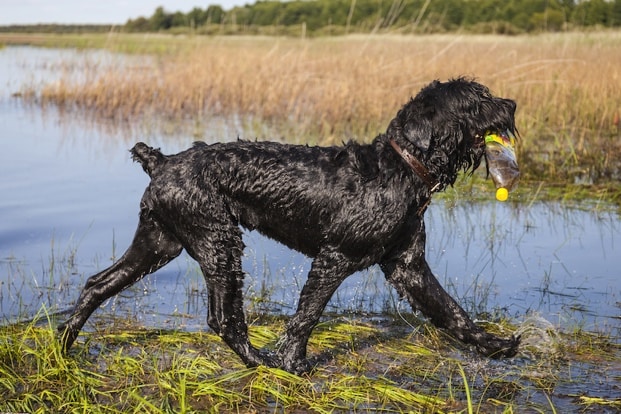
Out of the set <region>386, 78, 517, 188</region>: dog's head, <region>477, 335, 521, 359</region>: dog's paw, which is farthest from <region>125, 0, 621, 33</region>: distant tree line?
<region>477, 335, 521, 359</region>: dog's paw

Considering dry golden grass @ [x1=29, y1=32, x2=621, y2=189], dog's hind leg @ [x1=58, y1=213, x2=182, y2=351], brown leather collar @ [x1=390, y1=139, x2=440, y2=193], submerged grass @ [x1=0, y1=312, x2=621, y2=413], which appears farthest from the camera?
dry golden grass @ [x1=29, y1=32, x2=621, y2=189]

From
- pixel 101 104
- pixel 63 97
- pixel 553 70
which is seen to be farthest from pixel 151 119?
pixel 553 70

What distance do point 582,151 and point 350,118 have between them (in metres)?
3.87

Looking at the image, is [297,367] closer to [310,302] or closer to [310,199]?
[310,302]

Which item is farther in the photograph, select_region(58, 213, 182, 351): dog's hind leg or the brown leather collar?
select_region(58, 213, 182, 351): dog's hind leg

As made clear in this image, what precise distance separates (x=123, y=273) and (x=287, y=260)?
2.76m

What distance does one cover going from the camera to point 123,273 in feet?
16.7

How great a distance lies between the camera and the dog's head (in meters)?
4.71

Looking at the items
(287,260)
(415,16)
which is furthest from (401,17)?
(287,260)

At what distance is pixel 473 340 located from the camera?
16.9 feet

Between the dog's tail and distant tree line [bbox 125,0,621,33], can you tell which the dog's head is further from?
distant tree line [bbox 125,0,621,33]

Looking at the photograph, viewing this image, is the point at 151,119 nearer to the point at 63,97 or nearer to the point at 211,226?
the point at 63,97

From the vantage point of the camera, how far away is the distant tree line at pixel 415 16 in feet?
61.1

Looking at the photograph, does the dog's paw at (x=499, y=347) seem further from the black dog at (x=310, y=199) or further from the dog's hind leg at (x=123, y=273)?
the dog's hind leg at (x=123, y=273)
